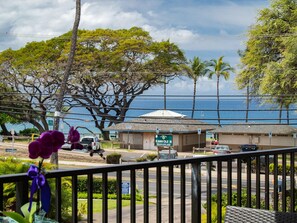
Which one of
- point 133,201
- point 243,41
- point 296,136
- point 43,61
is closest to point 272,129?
point 296,136

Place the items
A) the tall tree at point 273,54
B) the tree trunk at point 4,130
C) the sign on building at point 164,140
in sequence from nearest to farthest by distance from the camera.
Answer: the tall tree at point 273,54
the sign on building at point 164,140
the tree trunk at point 4,130

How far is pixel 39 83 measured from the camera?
29.9 metres

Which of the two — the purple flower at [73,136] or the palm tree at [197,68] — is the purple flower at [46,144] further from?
the palm tree at [197,68]

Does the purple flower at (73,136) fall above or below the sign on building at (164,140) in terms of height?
above

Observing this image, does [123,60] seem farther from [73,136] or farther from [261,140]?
[73,136]

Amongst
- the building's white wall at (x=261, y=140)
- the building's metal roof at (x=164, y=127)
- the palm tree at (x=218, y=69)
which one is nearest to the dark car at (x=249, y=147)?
the building's white wall at (x=261, y=140)

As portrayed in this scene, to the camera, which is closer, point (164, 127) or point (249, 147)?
point (249, 147)

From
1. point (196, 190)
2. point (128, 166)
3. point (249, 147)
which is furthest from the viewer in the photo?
point (249, 147)

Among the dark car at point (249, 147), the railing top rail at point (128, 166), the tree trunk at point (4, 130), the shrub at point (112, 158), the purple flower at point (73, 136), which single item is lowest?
the shrub at point (112, 158)

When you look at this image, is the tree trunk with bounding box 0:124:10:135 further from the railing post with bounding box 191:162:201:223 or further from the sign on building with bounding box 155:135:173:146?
the railing post with bounding box 191:162:201:223

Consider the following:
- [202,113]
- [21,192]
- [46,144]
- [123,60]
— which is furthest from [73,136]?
[202,113]

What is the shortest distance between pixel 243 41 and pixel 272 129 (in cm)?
796

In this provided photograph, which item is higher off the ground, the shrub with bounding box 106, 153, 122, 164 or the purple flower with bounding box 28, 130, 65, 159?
the purple flower with bounding box 28, 130, 65, 159

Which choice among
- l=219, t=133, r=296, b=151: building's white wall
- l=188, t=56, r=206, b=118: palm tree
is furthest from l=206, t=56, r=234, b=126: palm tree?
l=219, t=133, r=296, b=151: building's white wall
